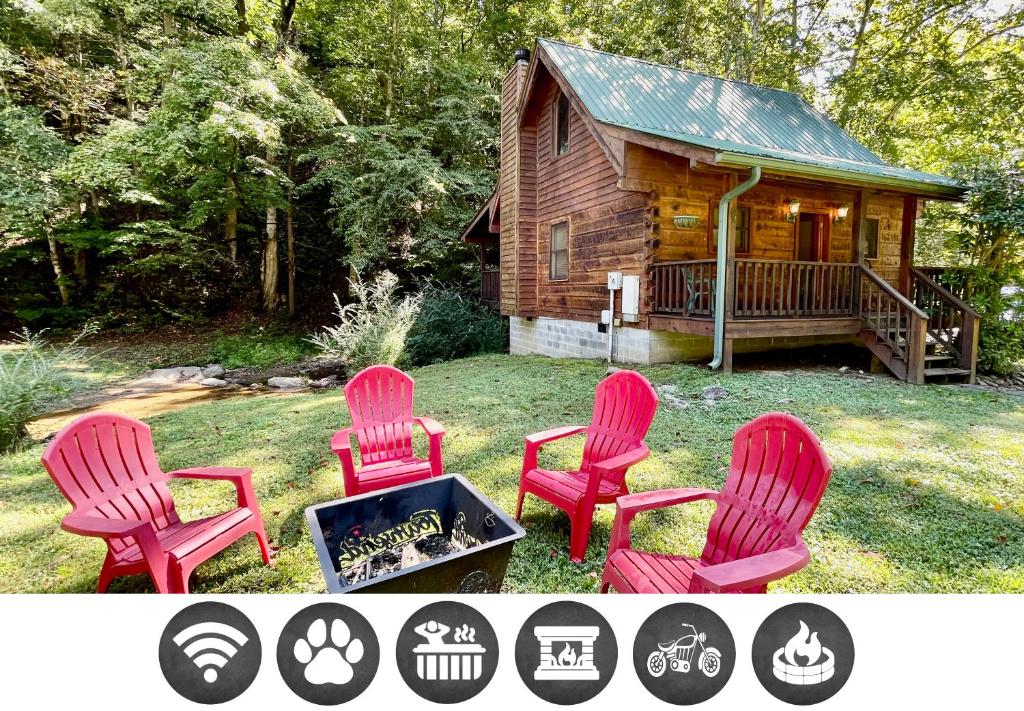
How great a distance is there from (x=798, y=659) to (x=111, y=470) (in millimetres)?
2610

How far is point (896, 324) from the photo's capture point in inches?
239

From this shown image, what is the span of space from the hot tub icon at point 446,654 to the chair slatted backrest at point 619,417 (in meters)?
1.28

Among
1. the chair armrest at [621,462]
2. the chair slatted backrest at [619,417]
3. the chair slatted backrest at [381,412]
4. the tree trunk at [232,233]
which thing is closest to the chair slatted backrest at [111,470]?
the chair slatted backrest at [381,412]

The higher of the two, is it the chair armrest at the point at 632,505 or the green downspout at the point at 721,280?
the green downspout at the point at 721,280

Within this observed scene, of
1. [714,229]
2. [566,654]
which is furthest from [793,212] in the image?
[566,654]

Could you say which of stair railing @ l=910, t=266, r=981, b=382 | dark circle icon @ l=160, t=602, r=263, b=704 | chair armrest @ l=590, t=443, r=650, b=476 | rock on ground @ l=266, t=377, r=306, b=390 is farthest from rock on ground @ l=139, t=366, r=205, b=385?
stair railing @ l=910, t=266, r=981, b=382

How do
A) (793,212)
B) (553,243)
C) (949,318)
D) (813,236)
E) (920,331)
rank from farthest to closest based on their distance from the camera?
1. (553,243)
2. (813,236)
3. (793,212)
4. (949,318)
5. (920,331)

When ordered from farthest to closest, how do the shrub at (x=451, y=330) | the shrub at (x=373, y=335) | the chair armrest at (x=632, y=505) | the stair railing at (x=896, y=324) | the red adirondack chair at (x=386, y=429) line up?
the shrub at (x=451, y=330), the shrub at (x=373, y=335), the stair railing at (x=896, y=324), the red adirondack chair at (x=386, y=429), the chair armrest at (x=632, y=505)

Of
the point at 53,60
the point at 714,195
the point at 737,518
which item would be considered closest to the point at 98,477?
the point at 737,518

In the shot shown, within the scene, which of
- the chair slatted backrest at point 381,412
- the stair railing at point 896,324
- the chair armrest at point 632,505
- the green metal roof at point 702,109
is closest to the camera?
the chair armrest at point 632,505

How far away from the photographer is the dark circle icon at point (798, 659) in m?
1.29

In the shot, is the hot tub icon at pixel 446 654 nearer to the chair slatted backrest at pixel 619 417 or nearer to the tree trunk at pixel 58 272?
the chair slatted backrest at pixel 619 417

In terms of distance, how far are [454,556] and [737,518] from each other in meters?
1.03

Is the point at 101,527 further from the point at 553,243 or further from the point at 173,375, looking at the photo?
the point at 173,375
